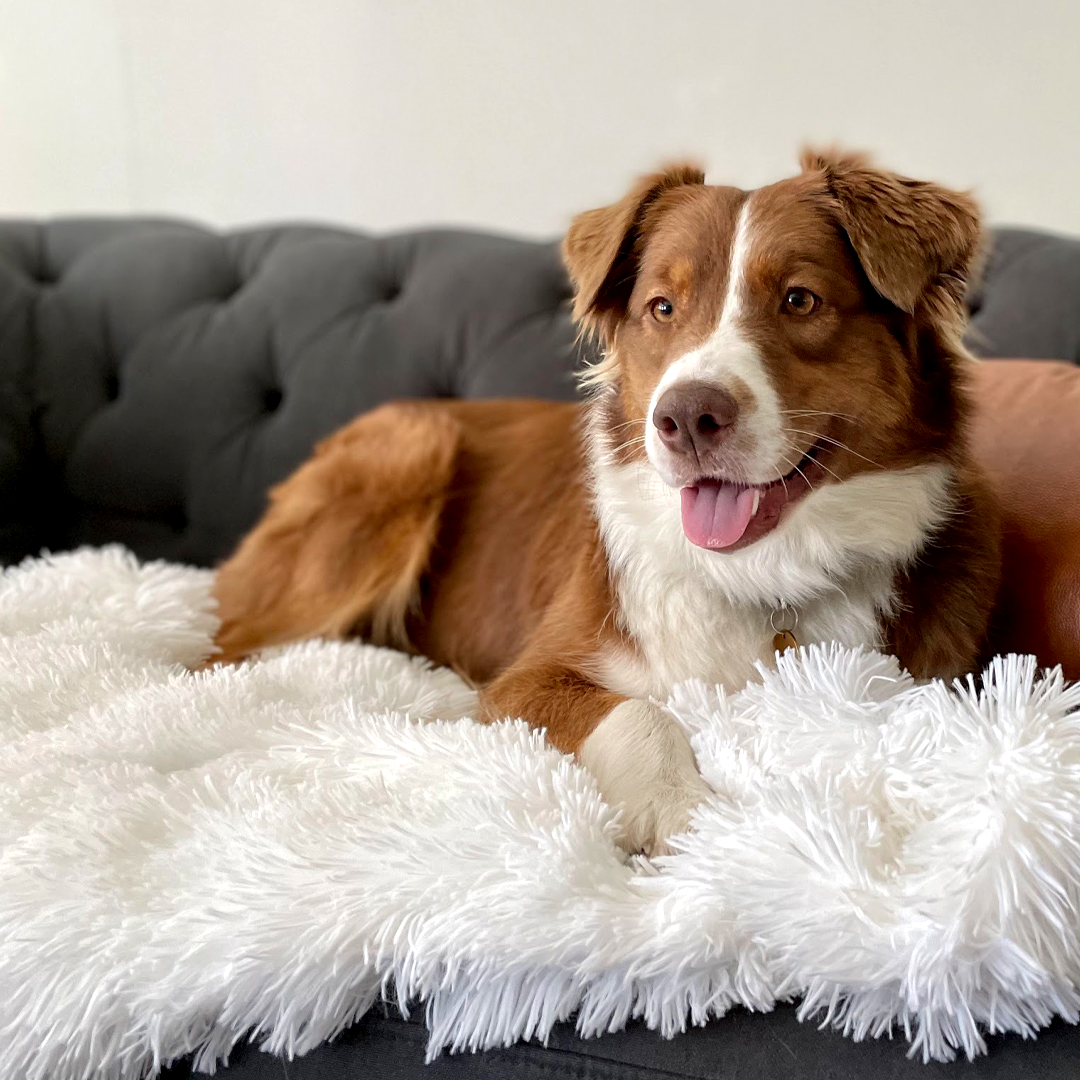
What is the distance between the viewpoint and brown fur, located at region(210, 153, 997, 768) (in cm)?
157

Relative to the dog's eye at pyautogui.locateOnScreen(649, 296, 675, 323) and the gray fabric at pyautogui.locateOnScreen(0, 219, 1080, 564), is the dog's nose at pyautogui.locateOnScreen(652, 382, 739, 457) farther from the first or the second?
the gray fabric at pyautogui.locateOnScreen(0, 219, 1080, 564)

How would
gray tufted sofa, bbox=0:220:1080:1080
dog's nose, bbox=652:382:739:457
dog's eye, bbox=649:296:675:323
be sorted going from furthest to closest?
gray tufted sofa, bbox=0:220:1080:1080 → dog's eye, bbox=649:296:675:323 → dog's nose, bbox=652:382:739:457

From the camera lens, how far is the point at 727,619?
67.1 inches

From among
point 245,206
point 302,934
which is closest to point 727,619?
point 302,934

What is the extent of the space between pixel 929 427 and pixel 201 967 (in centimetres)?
129

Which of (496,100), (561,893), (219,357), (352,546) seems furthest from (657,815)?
(496,100)

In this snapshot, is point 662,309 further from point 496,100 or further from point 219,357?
point 496,100

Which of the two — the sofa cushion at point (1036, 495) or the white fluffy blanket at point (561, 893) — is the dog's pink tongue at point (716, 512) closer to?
the white fluffy blanket at point (561, 893)

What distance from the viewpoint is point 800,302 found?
62.0 inches

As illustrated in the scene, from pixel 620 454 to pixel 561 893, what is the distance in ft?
2.96

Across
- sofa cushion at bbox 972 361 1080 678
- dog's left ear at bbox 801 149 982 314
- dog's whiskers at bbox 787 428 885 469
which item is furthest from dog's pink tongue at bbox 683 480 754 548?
sofa cushion at bbox 972 361 1080 678

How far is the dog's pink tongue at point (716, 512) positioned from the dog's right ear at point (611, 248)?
0.44 m

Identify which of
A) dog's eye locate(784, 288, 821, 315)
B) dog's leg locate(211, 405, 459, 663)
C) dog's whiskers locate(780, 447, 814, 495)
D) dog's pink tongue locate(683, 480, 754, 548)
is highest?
dog's eye locate(784, 288, 821, 315)

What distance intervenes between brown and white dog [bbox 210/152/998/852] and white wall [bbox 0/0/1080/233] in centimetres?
142
